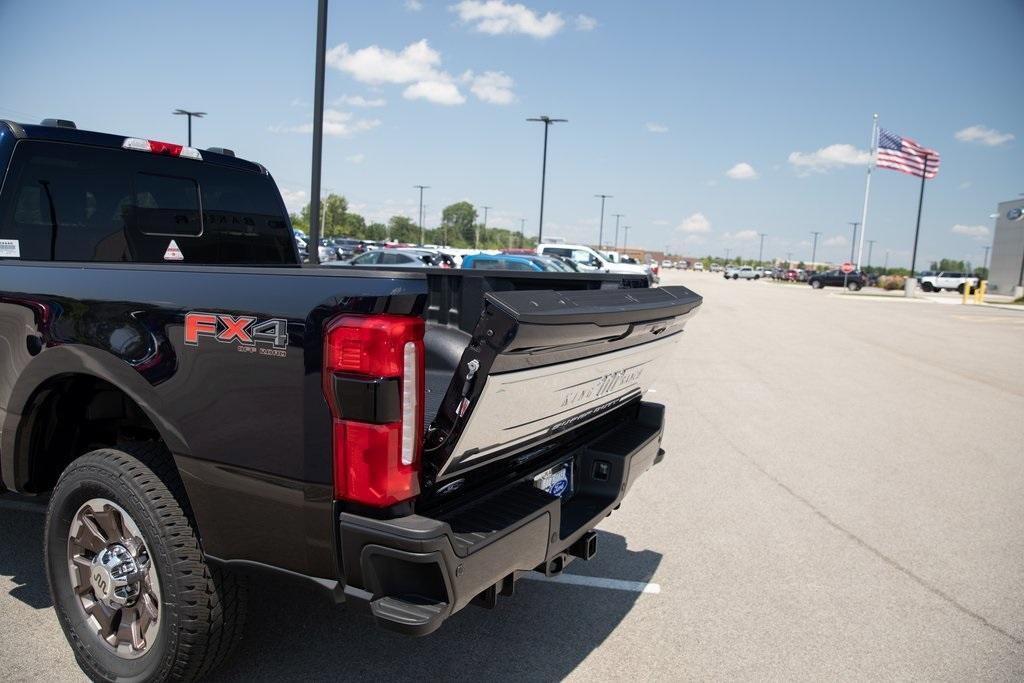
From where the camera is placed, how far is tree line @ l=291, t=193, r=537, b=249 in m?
115

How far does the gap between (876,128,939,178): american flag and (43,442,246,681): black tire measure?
46346 mm

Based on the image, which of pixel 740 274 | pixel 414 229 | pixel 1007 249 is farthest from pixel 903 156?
pixel 414 229

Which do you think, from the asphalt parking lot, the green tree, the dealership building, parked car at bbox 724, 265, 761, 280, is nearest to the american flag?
the dealership building

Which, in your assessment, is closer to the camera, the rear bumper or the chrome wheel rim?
the rear bumper

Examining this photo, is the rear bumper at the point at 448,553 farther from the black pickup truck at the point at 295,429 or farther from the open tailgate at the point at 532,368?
the open tailgate at the point at 532,368

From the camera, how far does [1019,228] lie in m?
55.4

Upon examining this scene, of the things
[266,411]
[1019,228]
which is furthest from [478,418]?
[1019,228]

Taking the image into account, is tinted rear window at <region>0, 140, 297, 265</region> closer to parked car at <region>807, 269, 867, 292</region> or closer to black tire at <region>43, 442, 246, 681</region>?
black tire at <region>43, 442, 246, 681</region>

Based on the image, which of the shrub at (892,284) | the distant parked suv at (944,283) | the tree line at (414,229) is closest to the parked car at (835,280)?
the shrub at (892,284)

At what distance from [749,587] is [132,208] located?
3977 mm

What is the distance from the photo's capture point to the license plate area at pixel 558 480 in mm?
2931

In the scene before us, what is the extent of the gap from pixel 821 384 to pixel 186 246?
31.4 ft

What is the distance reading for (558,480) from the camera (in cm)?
308

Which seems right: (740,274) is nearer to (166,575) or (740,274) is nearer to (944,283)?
(944,283)
